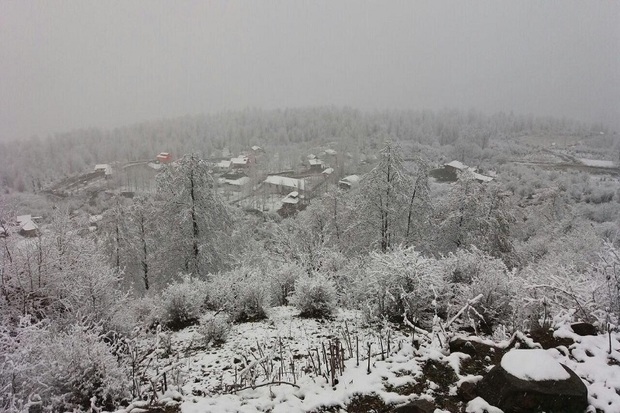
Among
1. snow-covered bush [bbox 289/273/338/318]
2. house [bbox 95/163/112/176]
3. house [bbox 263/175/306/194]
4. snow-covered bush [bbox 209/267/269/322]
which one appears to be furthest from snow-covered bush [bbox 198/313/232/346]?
house [bbox 95/163/112/176]

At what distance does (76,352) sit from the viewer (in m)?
4.46

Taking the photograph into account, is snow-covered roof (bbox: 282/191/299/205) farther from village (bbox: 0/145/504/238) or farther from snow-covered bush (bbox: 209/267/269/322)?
snow-covered bush (bbox: 209/267/269/322)

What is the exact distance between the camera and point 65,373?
4320 millimetres

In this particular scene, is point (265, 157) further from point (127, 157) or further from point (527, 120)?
point (527, 120)

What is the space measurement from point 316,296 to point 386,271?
1740mm

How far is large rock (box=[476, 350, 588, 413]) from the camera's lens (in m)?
3.39

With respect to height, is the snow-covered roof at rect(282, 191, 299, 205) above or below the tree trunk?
below

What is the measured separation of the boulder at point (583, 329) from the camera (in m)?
4.89

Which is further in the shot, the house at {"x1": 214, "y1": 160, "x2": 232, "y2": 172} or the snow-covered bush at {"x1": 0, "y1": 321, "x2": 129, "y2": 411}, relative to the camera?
the house at {"x1": 214, "y1": 160, "x2": 232, "y2": 172}

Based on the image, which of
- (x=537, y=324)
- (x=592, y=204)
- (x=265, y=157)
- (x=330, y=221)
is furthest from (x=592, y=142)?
(x=537, y=324)

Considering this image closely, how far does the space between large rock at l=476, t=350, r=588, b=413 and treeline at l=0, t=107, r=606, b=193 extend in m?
63.4

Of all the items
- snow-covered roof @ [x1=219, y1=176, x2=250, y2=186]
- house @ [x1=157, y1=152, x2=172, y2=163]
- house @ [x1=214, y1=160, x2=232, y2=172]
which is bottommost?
snow-covered roof @ [x1=219, y1=176, x2=250, y2=186]

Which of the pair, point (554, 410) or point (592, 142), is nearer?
point (554, 410)

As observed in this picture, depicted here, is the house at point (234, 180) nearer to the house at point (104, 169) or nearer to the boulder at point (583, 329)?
the house at point (104, 169)
